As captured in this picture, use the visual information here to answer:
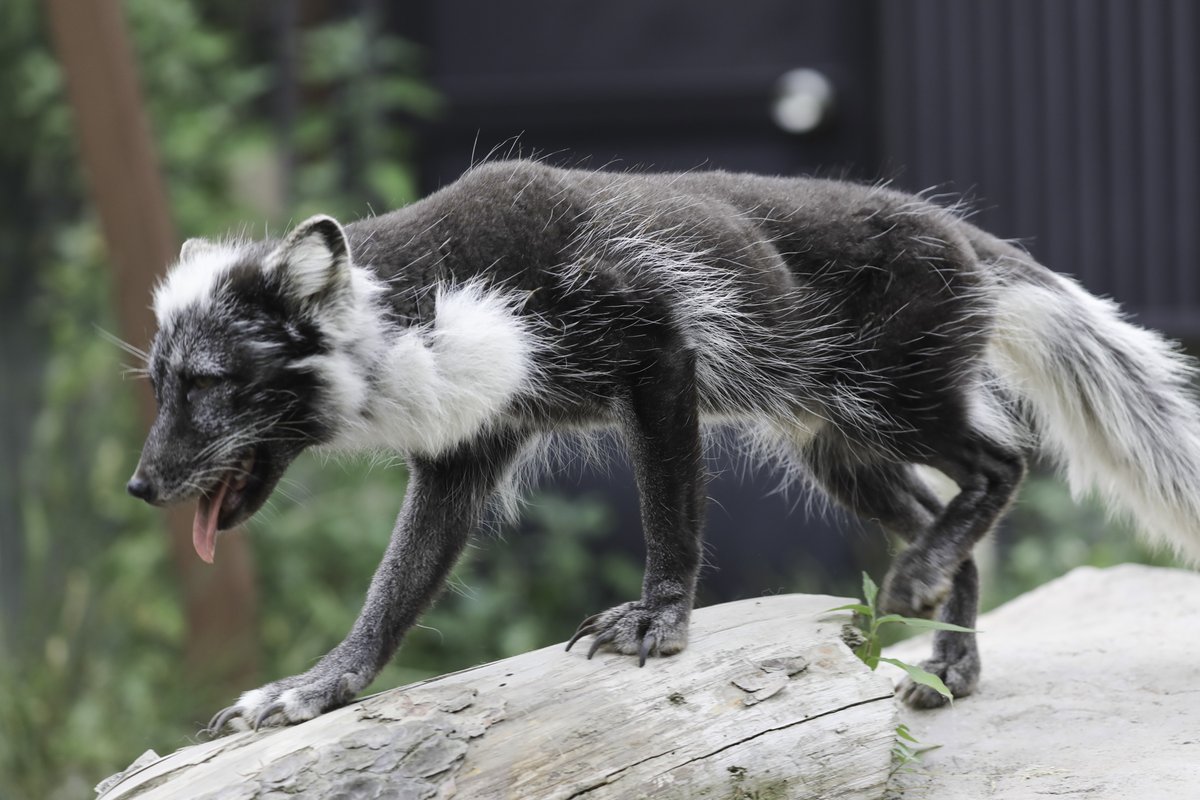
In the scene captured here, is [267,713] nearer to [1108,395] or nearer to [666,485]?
[666,485]

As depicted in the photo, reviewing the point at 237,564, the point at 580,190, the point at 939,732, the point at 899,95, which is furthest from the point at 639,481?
the point at 899,95

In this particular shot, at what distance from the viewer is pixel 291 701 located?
3420 millimetres

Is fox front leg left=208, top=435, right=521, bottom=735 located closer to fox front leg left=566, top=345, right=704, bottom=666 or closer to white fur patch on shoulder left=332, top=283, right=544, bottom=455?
white fur patch on shoulder left=332, top=283, right=544, bottom=455

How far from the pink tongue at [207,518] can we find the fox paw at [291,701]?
41 cm

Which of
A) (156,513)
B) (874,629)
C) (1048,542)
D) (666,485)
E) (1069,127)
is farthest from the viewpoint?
(1048,542)

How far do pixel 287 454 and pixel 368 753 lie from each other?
2.66 feet

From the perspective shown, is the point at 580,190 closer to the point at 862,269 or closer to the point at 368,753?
the point at 862,269

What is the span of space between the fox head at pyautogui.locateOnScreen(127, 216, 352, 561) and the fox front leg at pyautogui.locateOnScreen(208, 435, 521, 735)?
1.39ft

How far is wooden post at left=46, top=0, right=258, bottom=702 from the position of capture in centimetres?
621

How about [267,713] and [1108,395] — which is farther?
[1108,395]

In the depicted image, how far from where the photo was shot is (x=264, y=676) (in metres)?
6.44

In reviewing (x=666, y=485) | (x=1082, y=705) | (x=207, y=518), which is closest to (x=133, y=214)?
(x=207, y=518)

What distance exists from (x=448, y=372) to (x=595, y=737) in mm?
990

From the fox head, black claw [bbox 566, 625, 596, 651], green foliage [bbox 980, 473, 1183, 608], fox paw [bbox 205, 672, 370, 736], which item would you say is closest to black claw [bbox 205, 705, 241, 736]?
fox paw [bbox 205, 672, 370, 736]
